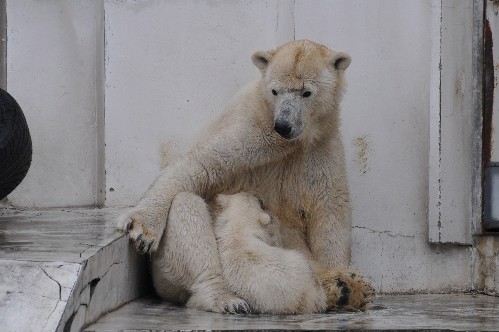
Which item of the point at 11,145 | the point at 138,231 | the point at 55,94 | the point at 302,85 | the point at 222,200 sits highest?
the point at 55,94

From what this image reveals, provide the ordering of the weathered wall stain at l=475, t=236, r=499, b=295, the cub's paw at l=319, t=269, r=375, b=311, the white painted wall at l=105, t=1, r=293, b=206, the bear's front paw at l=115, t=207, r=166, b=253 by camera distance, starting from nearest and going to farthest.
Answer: the cub's paw at l=319, t=269, r=375, b=311 → the bear's front paw at l=115, t=207, r=166, b=253 → the weathered wall stain at l=475, t=236, r=499, b=295 → the white painted wall at l=105, t=1, r=293, b=206

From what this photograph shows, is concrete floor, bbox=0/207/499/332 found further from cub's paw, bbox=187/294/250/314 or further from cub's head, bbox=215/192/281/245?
cub's head, bbox=215/192/281/245

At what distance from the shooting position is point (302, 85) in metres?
4.50

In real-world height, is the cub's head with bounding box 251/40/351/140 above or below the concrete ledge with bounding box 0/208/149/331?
above

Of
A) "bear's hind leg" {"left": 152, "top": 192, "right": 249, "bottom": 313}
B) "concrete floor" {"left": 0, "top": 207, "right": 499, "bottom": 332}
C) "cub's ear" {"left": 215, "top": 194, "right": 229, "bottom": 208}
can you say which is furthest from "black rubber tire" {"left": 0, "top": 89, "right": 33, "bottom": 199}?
"cub's ear" {"left": 215, "top": 194, "right": 229, "bottom": 208}

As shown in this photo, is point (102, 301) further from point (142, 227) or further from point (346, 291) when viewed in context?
point (346, 291)

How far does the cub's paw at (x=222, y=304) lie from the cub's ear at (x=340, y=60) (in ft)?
4.23

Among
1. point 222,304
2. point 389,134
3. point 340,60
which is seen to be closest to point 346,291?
point 222,304

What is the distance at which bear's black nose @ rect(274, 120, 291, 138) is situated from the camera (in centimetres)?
435

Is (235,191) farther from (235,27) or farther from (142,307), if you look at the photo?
(235,27)

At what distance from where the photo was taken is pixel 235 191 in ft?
15.3

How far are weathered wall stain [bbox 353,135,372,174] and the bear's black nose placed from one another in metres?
1.05

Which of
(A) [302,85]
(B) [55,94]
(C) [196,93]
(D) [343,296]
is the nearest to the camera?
(D) [343,296]

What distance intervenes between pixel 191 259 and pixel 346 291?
70cm
